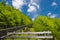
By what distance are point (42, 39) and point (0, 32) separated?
255 cm

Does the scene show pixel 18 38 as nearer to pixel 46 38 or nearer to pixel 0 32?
pixel 46 38

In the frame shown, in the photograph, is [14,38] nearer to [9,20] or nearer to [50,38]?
[50,38]

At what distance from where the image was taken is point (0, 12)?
156 ft

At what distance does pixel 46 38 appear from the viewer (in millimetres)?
10445

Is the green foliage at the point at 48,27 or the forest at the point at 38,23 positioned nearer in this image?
the green foliage at the point at 48,27

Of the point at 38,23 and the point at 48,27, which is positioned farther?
the point at 38,23

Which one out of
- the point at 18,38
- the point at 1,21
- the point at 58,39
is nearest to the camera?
the point at 18,38

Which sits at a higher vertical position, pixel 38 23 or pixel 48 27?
pixel 38 23

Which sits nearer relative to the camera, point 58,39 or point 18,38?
point 18,38

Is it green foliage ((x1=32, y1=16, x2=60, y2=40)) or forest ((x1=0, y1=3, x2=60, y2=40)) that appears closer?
green foliage ((x1=32, y1=16, x2=60, y2=40))

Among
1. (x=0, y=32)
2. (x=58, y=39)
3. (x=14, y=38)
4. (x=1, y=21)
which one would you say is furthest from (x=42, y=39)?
(x=1, y=21)

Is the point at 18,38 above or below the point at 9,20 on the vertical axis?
below

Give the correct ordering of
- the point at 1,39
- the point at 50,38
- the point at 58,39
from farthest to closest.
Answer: the point at 58,39 → the point at 50,38 → the point at 1,39

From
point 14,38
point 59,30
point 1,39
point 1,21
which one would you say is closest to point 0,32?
point 1,39
